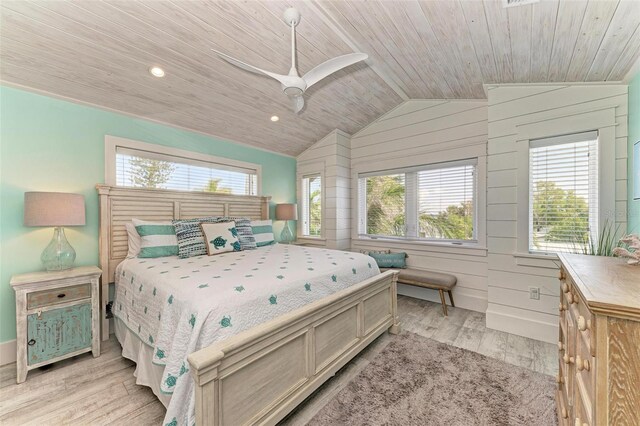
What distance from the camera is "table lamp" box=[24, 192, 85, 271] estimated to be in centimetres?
207

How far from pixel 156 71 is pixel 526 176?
3.79 metres

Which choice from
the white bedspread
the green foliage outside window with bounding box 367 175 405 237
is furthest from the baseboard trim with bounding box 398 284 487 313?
the white bedspread

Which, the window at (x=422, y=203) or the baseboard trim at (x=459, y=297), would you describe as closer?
the baseboard trim at (x=459, y=297)

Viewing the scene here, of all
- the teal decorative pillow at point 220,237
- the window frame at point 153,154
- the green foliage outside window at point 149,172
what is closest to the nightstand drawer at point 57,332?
the teal decorative pillow at point 220,237

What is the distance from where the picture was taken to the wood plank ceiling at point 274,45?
174cm

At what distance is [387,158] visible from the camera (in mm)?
4082

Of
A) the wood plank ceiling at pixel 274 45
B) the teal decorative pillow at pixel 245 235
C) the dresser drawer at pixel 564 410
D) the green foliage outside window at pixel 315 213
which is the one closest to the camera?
the dresser drawer at pixel 564 410

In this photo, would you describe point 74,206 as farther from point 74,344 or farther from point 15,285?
point 74,344

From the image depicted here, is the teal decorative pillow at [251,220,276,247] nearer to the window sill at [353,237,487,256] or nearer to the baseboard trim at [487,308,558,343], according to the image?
the window sill at [353,237,487,256]

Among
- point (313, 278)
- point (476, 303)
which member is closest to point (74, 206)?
point (313, 278)

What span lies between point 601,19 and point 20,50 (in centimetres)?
408

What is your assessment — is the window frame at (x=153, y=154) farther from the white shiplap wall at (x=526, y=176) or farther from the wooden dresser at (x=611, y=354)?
the wooden dresser at (x=611, y=354)

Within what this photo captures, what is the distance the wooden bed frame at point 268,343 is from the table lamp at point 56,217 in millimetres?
324

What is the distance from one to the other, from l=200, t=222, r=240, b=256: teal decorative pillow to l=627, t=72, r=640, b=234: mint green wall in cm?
356
